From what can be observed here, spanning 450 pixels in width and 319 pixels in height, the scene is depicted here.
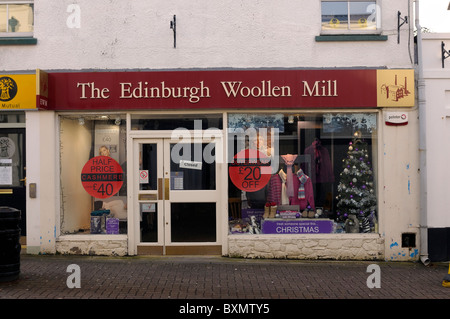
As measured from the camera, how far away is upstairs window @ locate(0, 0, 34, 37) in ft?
31.0

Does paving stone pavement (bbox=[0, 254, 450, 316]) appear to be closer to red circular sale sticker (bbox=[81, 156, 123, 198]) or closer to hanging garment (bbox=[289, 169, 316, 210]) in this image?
hanging garment (bbox=[289, 169, 316, 210])

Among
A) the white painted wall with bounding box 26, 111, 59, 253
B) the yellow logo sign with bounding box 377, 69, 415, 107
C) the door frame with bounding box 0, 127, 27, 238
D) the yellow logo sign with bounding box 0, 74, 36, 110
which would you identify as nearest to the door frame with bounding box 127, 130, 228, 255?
the white painted wall with bounding box 26, 111, 59, 253

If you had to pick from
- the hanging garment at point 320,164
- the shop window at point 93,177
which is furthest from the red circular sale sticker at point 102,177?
the hanging garment at point 320,164

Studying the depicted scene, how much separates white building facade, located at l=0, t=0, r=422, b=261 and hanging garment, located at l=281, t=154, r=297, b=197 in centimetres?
3

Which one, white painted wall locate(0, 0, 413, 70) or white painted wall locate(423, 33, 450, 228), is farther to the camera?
white painted wall locate(0, 0, 413, 70)

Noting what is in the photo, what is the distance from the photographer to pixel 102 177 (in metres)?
9.45

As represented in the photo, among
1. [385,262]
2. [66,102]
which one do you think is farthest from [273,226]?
[66,102]

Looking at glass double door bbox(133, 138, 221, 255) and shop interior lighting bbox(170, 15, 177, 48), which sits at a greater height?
shop interior lighting bbox(170, 15, 177, 48)

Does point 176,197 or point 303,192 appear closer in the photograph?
point 176,197

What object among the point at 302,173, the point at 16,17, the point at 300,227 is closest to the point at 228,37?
the point at 302,173

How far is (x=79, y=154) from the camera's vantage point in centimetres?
952

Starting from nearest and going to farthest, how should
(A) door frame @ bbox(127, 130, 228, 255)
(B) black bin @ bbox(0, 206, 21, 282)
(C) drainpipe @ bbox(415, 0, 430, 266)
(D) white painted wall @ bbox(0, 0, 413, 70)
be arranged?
(B) black bin @ bbox(0, 206, 21, 282) → (C) drainpipe @ bbox(415, 0, 430, 266) → (D) white painted wall @ bbox(0, 0, 413, 70) → (A) door frame @ bbox(127, 130, 228, 255)

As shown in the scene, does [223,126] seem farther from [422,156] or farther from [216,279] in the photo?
[422,156]

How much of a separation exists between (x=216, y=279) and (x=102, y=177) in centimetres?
323
